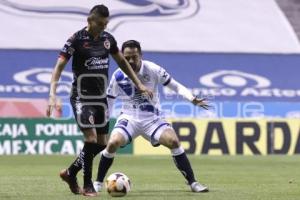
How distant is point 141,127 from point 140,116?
0.51ft

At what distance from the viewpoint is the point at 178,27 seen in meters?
31.7

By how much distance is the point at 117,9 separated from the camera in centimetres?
3164

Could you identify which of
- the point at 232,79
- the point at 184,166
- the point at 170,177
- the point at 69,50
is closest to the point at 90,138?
the point at 69,50

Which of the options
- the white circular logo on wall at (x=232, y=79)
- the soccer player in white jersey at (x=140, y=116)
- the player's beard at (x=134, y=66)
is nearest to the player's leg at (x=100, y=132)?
the soccer player in white jersey at (x=140, y=116)

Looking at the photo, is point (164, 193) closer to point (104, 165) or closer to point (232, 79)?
point (104, 165)

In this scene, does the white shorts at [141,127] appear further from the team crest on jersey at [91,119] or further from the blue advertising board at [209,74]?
the blue advertising board at [209,74]

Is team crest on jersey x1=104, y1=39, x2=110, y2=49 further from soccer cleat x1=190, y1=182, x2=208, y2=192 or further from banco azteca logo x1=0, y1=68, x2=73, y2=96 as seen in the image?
banco azteca logo x1=0, y1=68, x2=73, y2=96

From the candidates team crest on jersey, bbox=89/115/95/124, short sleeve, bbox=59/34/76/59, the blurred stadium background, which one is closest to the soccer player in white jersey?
team crest on jersey, bbox=89/115/95/124

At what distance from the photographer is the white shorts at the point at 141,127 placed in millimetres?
11094

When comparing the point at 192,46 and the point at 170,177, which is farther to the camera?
the point at 192,46

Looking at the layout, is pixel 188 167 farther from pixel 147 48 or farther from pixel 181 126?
pixel 147 48

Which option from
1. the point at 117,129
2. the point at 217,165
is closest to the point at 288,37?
the point at 217,165

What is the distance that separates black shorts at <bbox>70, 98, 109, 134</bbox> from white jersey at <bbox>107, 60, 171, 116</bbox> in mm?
880

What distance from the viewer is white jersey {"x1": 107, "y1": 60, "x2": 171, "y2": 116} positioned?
11.2 metres
